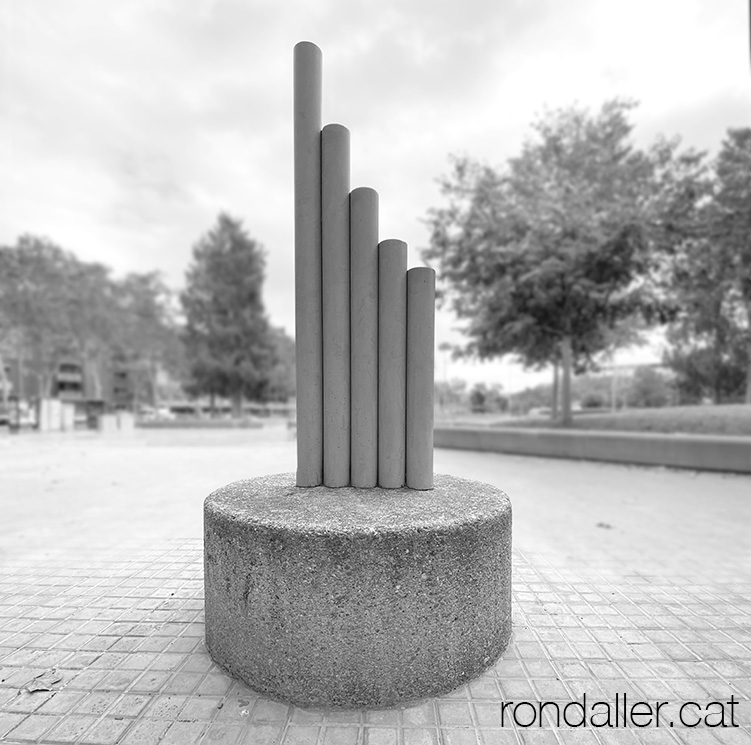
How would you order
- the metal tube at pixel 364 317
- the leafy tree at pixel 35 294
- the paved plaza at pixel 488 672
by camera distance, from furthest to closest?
the leafy tree at pixel 35 294
the metal tube at pixel 364 317
the paved plaza at pixel 488 672

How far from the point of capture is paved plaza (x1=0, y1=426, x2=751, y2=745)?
87.1 inches

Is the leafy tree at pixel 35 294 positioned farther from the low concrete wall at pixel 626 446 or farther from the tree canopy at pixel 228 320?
the low concrete wall at pixel 626 446

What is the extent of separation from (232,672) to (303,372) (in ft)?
5.68

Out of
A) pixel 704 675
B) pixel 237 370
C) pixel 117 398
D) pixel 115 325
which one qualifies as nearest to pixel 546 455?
pixel 704 675

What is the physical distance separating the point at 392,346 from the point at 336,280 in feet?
1.82

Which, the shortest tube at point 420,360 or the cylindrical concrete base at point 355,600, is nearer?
the cylindrical concrete base at point 355,600

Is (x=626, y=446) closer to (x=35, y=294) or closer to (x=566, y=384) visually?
(x=566, y=384)

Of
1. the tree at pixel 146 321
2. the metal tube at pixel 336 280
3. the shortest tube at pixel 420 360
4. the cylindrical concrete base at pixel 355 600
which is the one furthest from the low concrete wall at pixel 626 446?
the tree at pixel 146 321

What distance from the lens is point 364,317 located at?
304cm

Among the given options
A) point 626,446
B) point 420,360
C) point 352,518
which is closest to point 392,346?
point 420,360

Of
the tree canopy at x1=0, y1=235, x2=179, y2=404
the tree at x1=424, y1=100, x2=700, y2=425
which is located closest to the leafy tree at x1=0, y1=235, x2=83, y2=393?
the tree canopy at x1=0, y1=235, x2=179, y2=404

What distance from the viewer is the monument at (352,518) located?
91.4 inches

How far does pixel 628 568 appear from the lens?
437 cm

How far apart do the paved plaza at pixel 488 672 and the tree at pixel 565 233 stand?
7.98m
